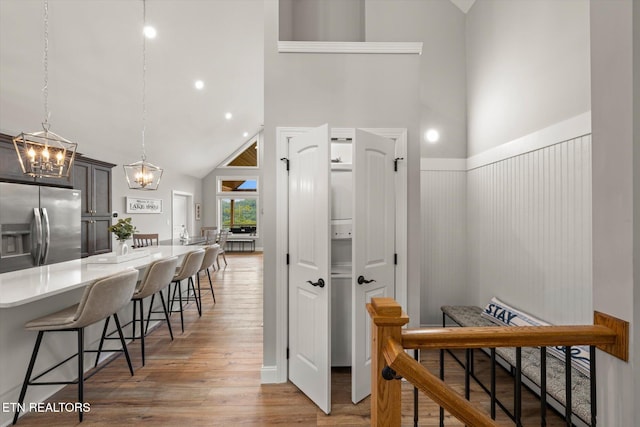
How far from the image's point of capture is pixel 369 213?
2244mm

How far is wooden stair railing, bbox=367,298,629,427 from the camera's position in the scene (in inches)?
39.4

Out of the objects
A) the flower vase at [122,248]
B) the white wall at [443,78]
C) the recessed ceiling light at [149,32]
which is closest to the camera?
the flower vase at [122,248]

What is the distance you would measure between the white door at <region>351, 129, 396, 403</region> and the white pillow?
107 cm

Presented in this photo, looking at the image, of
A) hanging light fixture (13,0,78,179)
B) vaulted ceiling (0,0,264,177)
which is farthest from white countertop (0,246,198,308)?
vaulted ceiling (0,0,264,177)

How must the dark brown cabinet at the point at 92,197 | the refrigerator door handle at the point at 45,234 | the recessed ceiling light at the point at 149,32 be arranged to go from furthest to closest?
the dark brown cabinet at the point at 92,197 < the recessed ceiling light at the point at 149,32 < the refrigerator door handle at the point at 45,234

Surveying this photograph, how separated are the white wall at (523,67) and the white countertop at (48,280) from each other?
12.3ft

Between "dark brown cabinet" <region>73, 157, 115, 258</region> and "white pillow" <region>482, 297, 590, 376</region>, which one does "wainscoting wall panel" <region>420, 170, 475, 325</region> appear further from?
"dark brown cabinet" <region>73, 157, 115, 258</region>

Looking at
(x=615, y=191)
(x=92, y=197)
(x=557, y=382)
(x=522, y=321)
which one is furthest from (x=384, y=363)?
(x=92, y=197)

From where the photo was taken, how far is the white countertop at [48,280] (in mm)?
1834

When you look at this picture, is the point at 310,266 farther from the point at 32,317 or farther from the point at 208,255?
the point at 208,255

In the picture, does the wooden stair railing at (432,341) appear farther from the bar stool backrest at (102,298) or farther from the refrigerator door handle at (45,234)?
the refrigerator door handle at (45,234)

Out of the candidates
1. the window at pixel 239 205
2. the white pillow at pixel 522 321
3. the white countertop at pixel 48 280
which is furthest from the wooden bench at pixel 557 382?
the window at pixel 239 205

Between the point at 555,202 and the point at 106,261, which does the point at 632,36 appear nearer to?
the point at 555,202

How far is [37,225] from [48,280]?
1.90m
